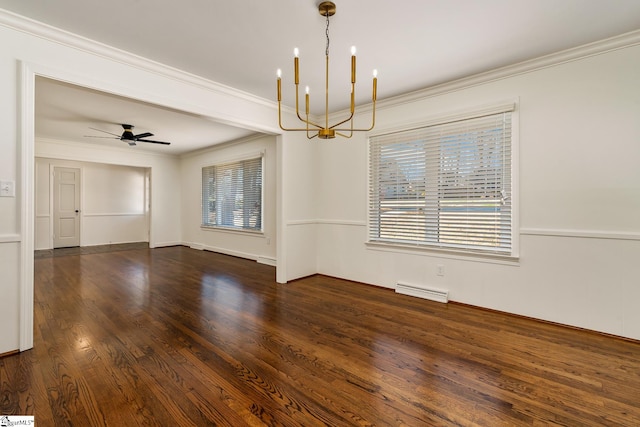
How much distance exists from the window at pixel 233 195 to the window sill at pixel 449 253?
2.79 meters

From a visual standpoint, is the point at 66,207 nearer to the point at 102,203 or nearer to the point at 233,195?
Result: the point at 102,203

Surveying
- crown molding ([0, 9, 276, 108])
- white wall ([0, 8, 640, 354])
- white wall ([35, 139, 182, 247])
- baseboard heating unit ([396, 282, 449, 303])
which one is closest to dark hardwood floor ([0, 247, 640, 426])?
baseboard heating unit ([396, 282, 449, 303])


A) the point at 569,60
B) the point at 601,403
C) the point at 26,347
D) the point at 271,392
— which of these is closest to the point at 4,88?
the point at 26,347

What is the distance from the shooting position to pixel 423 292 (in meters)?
3.65

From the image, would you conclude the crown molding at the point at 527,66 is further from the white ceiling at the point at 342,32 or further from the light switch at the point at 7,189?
the light switch at the point at 7,189

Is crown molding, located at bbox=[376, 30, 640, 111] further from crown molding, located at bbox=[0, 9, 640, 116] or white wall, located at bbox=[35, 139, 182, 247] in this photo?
white wall, located at bbox=[35, 139, 182, 247]

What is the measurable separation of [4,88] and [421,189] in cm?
398

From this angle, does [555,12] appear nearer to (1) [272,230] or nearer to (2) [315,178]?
(2) [315,178]

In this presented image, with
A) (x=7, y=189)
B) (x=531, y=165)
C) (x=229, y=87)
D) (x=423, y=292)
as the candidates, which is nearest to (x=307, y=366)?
(x=423, y=292)

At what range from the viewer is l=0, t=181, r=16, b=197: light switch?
2.22 m

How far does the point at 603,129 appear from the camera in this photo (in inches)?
104

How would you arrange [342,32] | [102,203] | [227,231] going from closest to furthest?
[342,32] → [227,231] → [102,203]

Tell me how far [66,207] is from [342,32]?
8557mm
